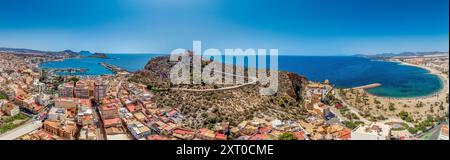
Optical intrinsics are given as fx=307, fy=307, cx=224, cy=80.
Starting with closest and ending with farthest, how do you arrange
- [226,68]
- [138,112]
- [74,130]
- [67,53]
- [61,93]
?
[74,130], [138,112], [61,93], [226,68], [67,53]

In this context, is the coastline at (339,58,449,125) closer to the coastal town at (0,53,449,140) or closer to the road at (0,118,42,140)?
the coastal town at (0,53,449,140)

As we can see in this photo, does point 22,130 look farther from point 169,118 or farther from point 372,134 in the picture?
point 372,134

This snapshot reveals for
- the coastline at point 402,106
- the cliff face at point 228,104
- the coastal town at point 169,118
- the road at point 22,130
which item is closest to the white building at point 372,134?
the coastal town at point 169,118

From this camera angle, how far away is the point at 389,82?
1920 centimetres

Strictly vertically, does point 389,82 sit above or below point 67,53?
below

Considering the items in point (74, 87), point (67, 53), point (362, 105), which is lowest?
point (362, 105)

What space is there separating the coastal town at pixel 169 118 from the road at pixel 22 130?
0.05 feet

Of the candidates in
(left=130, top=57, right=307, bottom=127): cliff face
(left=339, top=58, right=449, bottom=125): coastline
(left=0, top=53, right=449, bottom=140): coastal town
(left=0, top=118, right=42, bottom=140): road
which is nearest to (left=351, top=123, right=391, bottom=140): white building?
(left=0, top=53, right=449, bottom=140): coastal town

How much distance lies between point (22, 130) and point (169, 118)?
9.34ft

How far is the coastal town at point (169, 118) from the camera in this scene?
5766mm
